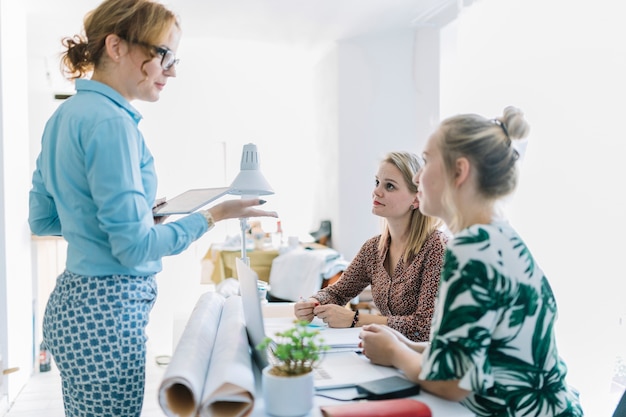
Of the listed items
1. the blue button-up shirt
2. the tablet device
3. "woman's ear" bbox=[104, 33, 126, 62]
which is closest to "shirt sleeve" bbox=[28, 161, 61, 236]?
the blue button-up shirt

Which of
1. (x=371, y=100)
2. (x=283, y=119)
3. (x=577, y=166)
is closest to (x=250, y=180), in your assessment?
(x=577, y=166)

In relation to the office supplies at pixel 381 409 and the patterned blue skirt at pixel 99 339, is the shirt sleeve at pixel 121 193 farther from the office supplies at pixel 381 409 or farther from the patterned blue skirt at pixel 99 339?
the office supplies at pixel 381 409

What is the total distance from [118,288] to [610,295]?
2.04m

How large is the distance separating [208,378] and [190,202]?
42 cm

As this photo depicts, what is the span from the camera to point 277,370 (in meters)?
1.00

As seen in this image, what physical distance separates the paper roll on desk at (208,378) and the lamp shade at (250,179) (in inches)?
20.0

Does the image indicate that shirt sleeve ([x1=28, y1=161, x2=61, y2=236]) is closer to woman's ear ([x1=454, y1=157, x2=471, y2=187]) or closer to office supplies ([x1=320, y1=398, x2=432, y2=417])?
office supplies ([x1=320, y1=398, x2=432, y2=417])

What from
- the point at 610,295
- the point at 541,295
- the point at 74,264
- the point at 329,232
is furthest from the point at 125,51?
the point at 329,232

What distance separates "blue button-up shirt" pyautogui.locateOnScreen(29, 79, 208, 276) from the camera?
3.43ft

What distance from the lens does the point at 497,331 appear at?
3.23ft

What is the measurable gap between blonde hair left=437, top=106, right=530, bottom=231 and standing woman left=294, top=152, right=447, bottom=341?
602 mm

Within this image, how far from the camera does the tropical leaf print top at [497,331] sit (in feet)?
3.09

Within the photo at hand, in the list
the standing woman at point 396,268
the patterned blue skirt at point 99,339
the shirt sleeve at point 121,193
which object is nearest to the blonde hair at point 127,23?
the shirt sleeve at point 121,193

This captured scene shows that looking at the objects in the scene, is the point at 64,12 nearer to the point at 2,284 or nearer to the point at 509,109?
the point at 2,284
